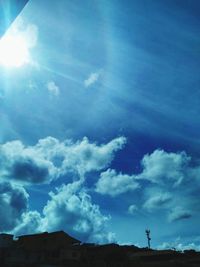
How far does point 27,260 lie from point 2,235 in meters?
11.3

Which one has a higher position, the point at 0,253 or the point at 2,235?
the point at 2,235

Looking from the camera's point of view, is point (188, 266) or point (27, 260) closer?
point (188, 266)

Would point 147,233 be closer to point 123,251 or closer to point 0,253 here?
point 123,251

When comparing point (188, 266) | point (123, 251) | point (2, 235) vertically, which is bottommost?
point (188, 266)

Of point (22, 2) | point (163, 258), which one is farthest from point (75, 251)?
point (22, 2)

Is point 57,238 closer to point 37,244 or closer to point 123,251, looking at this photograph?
point 37,244

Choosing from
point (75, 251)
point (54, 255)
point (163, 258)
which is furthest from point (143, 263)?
point (54, 255)

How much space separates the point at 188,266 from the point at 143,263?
7.11m

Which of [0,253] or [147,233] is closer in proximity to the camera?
[0,253]

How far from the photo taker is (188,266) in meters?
37.2

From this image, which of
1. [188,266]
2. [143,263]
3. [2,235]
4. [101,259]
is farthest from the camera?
[2,235]

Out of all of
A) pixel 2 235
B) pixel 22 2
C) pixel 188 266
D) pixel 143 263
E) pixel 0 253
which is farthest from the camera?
pixel 2 235

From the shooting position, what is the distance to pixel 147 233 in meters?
73.6

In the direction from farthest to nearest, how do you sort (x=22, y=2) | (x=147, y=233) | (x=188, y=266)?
(x=147, y=233)
(x=188, y=266)
(x=22, y=2)
